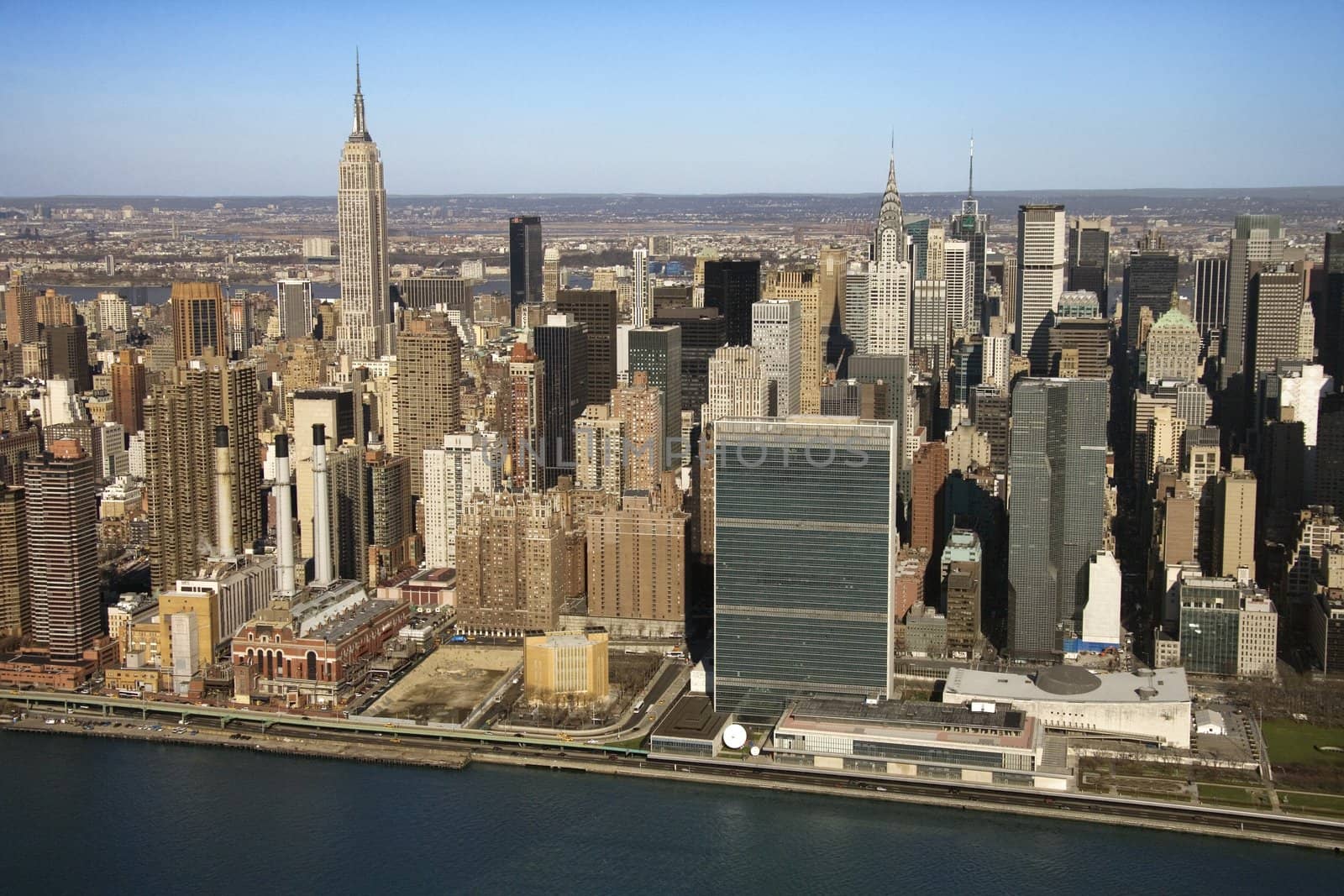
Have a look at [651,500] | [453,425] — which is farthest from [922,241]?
[651,500]

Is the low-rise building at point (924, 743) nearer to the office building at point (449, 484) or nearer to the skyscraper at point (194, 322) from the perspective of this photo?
the office building at point (449, 484)

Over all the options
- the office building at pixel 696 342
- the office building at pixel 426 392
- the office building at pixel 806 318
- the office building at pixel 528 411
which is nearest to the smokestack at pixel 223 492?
the office building at pixel 426 392

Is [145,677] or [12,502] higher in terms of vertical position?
[12,502]

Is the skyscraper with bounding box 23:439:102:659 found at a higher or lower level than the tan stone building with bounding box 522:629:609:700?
higher

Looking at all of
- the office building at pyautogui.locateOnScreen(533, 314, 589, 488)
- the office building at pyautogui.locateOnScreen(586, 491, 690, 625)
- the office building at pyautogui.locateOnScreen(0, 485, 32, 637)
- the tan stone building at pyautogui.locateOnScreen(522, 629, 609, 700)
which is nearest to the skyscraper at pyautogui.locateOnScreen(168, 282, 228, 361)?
the office building at pyautogui.locateOnScreen(533, 314, 589, 488)

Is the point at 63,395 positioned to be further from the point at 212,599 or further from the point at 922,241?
the point at 922,241

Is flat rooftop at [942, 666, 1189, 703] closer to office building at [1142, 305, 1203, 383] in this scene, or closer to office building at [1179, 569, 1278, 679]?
office building at [1179, 569, 1278, 679]
